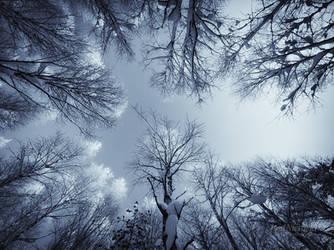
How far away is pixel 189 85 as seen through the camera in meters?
4.62

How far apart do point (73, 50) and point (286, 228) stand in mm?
11418

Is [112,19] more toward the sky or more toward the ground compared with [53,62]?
more toward the sky

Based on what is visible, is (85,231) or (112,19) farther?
(85,231)

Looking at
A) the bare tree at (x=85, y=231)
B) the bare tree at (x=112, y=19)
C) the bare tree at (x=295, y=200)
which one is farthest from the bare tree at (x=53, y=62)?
the bare tree at (x=295, y=200)

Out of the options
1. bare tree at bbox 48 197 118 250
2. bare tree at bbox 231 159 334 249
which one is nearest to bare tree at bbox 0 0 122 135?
bare tree at bbox 48 197 118 250

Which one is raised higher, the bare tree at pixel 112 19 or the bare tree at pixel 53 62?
the bare tree at pixel 112 19

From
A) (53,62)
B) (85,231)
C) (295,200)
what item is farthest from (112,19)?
(295,200)

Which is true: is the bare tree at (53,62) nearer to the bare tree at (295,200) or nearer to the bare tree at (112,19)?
the bare tree at (112,19)

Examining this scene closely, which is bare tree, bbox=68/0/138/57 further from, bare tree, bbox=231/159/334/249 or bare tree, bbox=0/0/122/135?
bare tree, bbox=231/159/334/249

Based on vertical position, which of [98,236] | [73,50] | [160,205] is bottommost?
[160,205]

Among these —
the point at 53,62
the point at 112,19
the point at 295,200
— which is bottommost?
the point at 295,200

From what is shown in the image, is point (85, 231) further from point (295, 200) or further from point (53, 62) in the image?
point (295, 200)

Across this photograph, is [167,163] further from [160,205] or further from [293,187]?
[293,187]

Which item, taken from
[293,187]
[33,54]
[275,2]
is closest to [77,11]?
[33,54]
